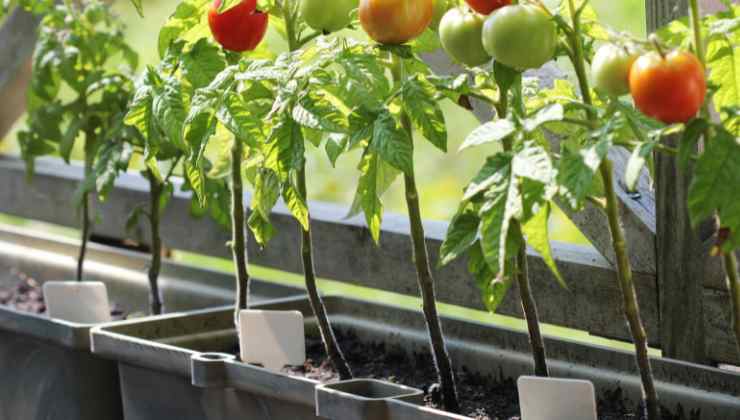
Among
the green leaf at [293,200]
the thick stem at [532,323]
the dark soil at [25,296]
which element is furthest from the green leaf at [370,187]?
the dark soil at [25,296]

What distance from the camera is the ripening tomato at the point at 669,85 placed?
3.25 ft

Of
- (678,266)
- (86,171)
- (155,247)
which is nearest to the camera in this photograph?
(678,266)

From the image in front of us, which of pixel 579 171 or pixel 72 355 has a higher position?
pixel 579 171

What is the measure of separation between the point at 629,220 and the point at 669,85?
644mm

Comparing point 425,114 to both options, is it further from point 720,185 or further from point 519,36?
point 720,185

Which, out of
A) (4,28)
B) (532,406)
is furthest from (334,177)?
(532,406)

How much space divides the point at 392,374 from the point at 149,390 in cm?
31

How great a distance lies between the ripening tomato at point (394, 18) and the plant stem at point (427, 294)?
0.18 m

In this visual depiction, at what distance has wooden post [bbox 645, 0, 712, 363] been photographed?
59.9 inches

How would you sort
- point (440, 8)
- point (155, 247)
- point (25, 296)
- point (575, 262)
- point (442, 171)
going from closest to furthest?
point (440, 8)
point (575, 262)
point (155, 247)
point (25, 296)
point (442, 171)

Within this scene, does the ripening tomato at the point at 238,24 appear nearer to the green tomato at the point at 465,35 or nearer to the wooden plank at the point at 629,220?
the green tomato at the point at 465,35

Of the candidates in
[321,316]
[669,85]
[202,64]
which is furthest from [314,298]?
[669,85]

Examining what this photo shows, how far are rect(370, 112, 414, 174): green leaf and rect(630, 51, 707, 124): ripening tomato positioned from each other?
0.24 m

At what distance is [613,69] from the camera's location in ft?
3.50
